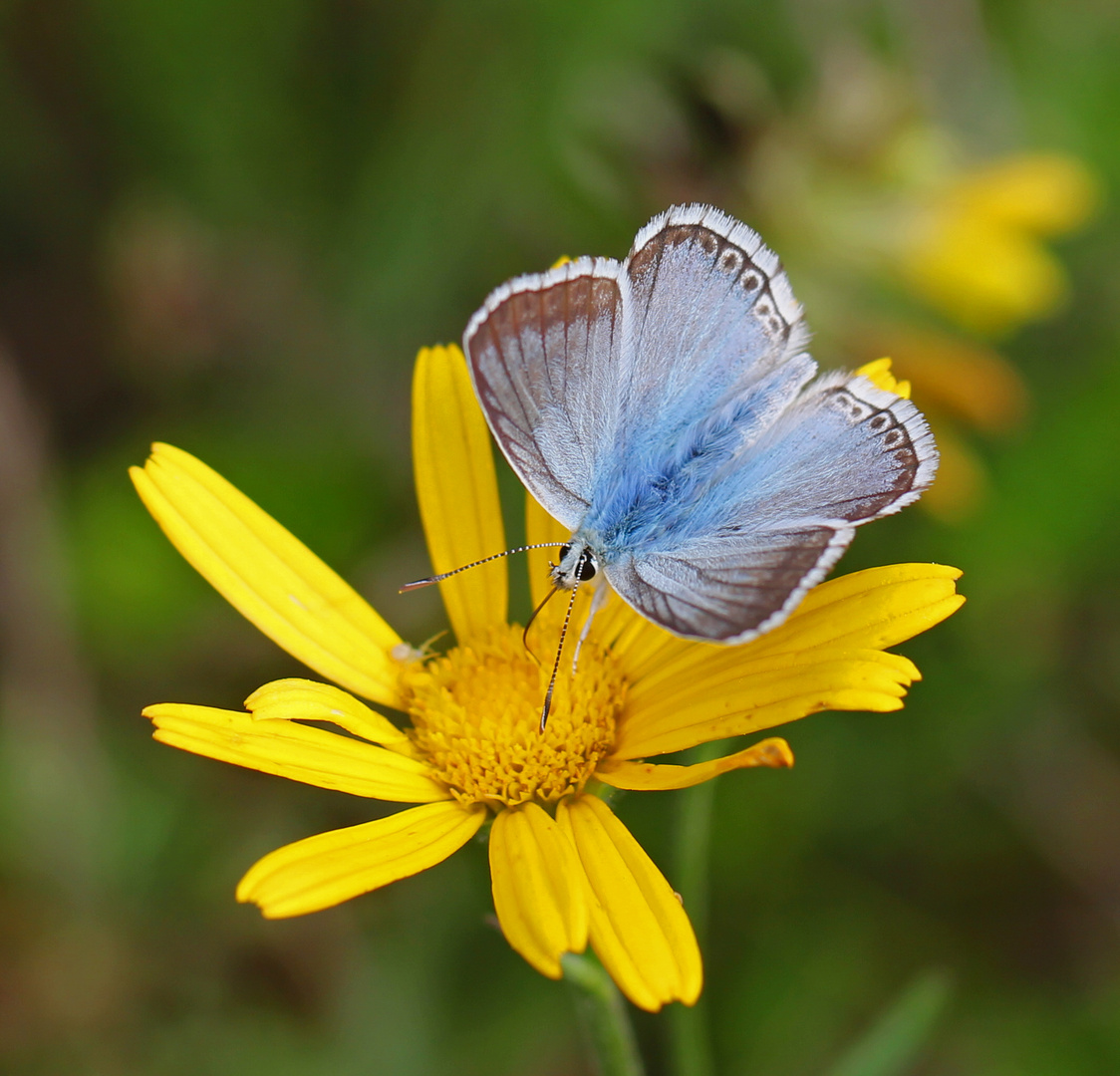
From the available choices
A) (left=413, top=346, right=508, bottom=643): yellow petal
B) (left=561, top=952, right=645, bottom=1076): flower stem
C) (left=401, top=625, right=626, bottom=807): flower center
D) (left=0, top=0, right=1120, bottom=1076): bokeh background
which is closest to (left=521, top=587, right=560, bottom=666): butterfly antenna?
(left=401, top=625, right=626, bottom=807): flower center

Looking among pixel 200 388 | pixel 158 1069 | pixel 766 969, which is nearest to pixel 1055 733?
pixel 766 969

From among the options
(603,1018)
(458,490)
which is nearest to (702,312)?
(458,490)

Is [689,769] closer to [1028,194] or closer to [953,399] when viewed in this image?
[953,399]

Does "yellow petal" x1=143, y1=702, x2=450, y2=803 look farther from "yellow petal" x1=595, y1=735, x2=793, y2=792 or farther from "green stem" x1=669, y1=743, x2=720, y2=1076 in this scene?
"green stem" x1=669, y1=743, x2=720, y2=1076

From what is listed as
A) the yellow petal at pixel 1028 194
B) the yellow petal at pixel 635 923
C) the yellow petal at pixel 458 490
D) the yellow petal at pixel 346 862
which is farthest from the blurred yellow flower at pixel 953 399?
the yellow petal at pixel 346 862

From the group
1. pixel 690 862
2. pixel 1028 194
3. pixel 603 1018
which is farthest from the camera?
pixel 1028 194
